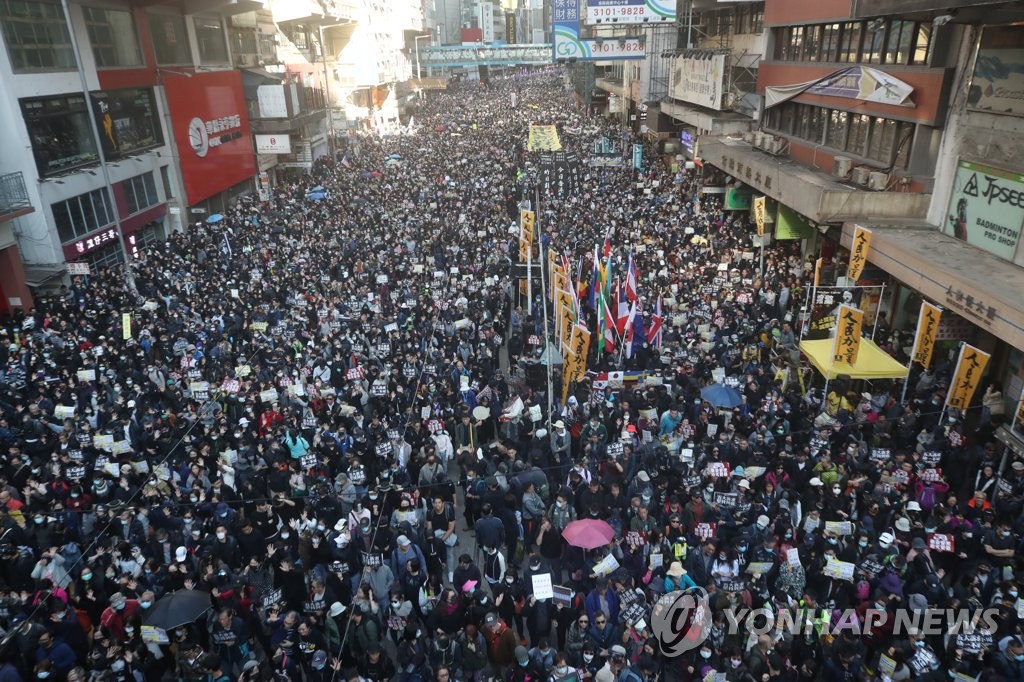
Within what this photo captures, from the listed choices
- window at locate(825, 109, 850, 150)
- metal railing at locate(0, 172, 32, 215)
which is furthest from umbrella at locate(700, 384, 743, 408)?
metal railing at locate(0, 172, 32, 215)

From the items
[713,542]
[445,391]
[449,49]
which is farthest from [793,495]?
[449,49]

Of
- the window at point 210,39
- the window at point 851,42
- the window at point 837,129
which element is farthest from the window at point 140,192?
the window at point 851,42

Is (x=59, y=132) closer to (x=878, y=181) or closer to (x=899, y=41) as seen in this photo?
(x=878, y=181)

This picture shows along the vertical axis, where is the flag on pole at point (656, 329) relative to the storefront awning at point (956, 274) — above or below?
below

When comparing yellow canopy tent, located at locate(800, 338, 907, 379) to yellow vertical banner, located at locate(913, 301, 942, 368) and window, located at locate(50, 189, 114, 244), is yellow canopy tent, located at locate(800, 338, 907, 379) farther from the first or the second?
window, located at locate(50, 189, 114, 244)

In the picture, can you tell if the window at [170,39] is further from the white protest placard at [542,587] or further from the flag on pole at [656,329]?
the white protest placard at [542,587]

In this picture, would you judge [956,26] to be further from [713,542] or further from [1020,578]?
[713,542]
